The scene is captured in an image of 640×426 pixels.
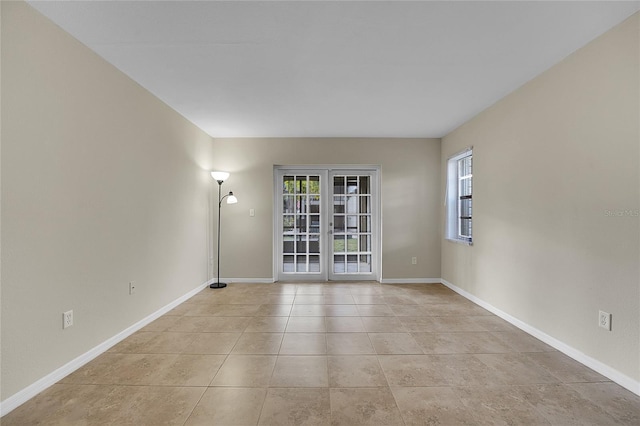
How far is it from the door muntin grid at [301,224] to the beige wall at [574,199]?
2.61 metres

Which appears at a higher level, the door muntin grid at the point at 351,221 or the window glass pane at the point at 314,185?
the window glass pane at the point at 314,185

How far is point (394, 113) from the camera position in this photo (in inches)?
143

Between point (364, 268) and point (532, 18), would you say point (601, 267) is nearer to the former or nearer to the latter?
point (532, 18)

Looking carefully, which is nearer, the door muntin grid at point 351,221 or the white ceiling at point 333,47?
the white ceiling at point 333,47

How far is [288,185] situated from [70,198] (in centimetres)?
319

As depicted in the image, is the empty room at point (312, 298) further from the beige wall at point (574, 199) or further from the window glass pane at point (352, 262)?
the window glass pane at point (352, 262)

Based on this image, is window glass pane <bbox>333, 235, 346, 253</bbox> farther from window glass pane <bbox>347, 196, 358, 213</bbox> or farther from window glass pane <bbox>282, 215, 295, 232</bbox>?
window glass pane <bbox>282, 215, 295, 232</bbox>

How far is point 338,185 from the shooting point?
5000mm

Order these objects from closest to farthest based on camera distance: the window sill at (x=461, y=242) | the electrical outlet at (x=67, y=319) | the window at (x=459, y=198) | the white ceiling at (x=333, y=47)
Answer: the white ceiling at (x=333, y=47)
the electrical outlet at (x=67, y=319)
the window sill at (x=461, y=242)
the window at (x=459, y=198)

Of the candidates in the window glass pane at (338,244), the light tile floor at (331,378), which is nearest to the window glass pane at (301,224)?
the window glass pane at (338,244)

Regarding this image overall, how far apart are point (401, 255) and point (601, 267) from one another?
2.83m

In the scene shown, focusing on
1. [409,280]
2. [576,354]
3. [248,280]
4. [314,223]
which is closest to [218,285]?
[248,280]

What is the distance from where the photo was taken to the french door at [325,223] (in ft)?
16.3

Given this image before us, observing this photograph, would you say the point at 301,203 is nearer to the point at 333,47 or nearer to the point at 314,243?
the point at 314,243
